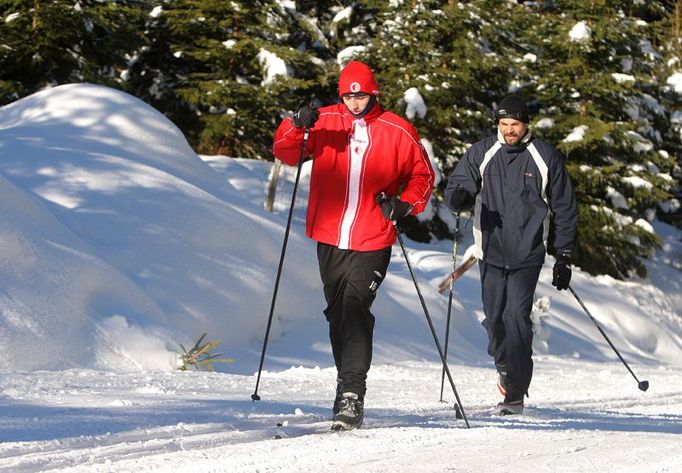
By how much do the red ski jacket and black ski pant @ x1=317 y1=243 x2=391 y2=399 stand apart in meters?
0.06

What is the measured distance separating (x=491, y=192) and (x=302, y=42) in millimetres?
18542

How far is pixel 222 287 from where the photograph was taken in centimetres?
1041

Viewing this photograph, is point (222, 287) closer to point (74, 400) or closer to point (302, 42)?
point (74, 400)

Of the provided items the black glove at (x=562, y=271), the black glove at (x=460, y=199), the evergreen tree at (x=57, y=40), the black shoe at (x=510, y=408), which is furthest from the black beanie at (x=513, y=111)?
the evergreen tree at (x=57, y=40)

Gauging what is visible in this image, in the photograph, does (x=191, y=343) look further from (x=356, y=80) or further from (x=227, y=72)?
(x=227, y=72)

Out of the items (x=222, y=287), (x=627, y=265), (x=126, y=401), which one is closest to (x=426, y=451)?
(x=126, y=401)

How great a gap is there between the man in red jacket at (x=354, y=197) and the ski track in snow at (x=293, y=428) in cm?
49

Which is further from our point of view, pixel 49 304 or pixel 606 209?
pixel 606 209

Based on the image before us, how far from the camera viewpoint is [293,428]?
5.48m

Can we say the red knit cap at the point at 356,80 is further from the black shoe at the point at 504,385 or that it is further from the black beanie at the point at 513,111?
the black shoe at the point at 504,385

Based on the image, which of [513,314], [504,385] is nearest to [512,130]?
[513,314]

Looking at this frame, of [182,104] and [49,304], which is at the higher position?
[182,104]

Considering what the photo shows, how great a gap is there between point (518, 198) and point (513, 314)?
27.5 inches

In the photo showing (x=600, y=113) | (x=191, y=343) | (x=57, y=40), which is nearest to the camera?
(x=191, y=343)
